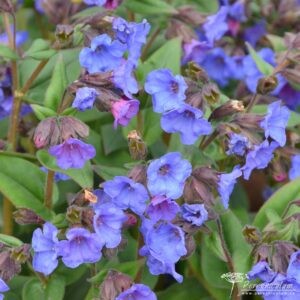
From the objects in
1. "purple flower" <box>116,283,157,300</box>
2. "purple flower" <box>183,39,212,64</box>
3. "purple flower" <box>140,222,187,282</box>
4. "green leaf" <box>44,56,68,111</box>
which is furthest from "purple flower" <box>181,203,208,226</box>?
"purple flower" <box>183,39,212,64</box>

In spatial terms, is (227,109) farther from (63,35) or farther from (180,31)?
(180,31)

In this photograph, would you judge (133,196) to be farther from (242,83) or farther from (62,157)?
(242,83)

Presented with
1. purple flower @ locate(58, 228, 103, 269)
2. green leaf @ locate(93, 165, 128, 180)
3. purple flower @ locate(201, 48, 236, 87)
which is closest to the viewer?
purple flower @ locate(58, 228, 103, 269)

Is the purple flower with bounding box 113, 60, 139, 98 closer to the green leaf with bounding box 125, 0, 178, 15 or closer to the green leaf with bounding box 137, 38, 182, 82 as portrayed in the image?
the green leaf with bounding box 137, 38, 182, 82

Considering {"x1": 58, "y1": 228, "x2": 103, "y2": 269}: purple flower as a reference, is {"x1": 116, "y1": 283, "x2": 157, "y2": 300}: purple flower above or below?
below

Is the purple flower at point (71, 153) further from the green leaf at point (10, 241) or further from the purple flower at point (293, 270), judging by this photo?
the purple flower at point (293, 270)

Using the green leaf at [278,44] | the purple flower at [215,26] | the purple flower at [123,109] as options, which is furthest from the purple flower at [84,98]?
the green leaf at [278,44]

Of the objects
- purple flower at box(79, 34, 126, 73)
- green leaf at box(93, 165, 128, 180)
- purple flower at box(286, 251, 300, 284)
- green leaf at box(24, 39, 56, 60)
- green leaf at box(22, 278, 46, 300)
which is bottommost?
green leaf at box(22, 278, 46, 300)
